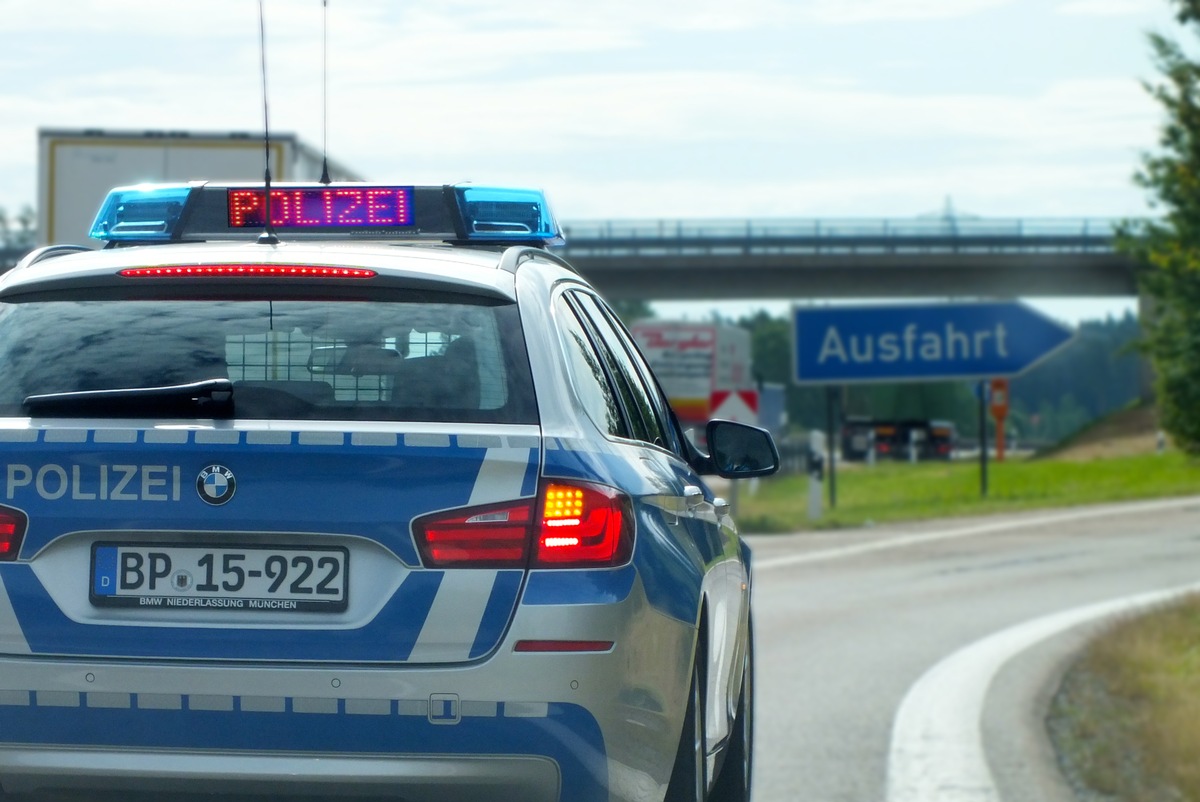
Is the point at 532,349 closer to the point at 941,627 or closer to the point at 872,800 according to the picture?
the point at 872,800

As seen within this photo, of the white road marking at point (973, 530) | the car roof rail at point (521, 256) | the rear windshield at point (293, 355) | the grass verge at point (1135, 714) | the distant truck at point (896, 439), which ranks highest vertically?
the car roof rail at point (521, 256)

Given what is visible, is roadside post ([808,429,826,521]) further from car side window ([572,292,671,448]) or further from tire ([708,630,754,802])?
car side window ([572,292,671,448])

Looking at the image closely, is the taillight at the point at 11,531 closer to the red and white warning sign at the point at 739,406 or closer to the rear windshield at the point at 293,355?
the rear windshield at the point at 293,355

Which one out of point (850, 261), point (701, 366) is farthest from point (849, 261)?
point (701, 366)

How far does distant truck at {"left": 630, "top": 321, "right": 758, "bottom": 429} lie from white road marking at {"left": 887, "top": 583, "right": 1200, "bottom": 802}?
1486 cm

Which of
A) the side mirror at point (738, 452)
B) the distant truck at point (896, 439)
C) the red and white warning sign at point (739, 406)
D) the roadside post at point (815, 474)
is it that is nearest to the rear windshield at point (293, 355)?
the side mirror at point (738, 452)

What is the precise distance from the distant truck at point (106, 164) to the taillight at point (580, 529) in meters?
16.7

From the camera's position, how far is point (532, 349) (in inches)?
151

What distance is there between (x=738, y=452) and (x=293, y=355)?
6.47 ft

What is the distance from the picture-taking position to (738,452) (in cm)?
548

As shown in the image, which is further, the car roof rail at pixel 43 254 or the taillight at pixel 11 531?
the car roof rail at pixel 43 254

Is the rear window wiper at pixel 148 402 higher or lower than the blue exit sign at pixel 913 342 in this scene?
lower

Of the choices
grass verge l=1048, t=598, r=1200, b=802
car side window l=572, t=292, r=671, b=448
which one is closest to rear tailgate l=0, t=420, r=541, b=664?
car side window l=572, t=292, r=671, b=448

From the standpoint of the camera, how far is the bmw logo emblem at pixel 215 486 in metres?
3.59
